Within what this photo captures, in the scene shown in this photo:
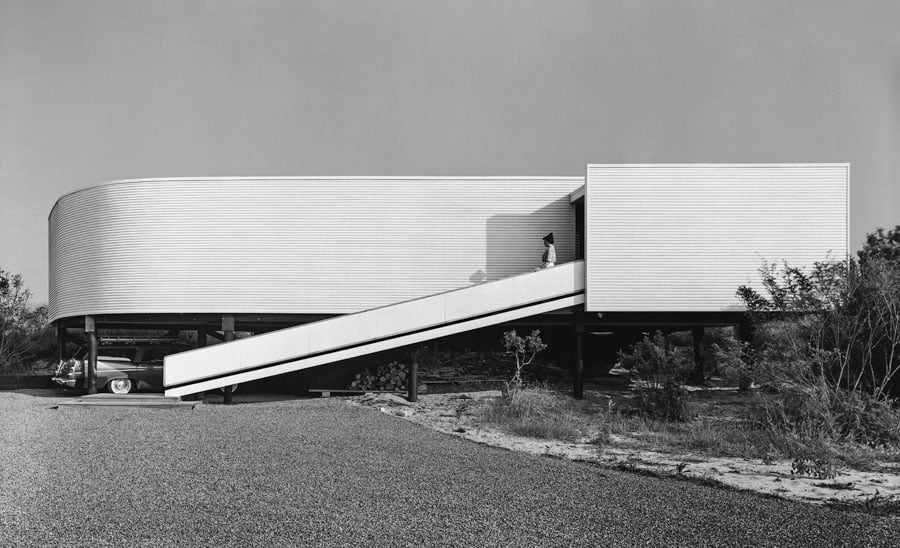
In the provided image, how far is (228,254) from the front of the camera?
21.0 metres

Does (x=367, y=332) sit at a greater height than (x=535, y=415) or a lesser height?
greater

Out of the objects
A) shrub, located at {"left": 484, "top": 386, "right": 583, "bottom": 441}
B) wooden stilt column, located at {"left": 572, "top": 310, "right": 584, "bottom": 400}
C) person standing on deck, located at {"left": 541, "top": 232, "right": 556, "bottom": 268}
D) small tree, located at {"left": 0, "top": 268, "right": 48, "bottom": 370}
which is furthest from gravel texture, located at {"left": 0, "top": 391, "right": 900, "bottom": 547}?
small tree, located at {"left": 0, "top": 268, "right": 48, "bottom": 370}

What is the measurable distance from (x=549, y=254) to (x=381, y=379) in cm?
633

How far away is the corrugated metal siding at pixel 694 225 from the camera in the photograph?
19.0 m

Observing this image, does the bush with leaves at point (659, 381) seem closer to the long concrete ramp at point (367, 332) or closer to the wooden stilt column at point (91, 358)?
the long concrete ramp at point (367, 332)

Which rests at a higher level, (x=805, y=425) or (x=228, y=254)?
(x=228, y=254)

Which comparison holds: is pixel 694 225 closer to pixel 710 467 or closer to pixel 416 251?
pixel 416 251

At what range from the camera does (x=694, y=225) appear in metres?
19.2

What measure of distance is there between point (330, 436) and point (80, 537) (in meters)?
6.27

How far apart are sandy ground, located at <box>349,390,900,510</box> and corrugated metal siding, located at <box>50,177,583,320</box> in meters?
6.36

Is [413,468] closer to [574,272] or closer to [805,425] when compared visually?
[805,425]

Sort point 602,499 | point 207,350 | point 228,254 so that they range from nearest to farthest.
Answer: point 602,499 → point 207,350 → point 228,254

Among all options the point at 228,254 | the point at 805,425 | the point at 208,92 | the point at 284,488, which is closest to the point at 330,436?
the point at 284,488

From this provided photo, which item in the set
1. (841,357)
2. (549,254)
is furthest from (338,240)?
(841,357)
